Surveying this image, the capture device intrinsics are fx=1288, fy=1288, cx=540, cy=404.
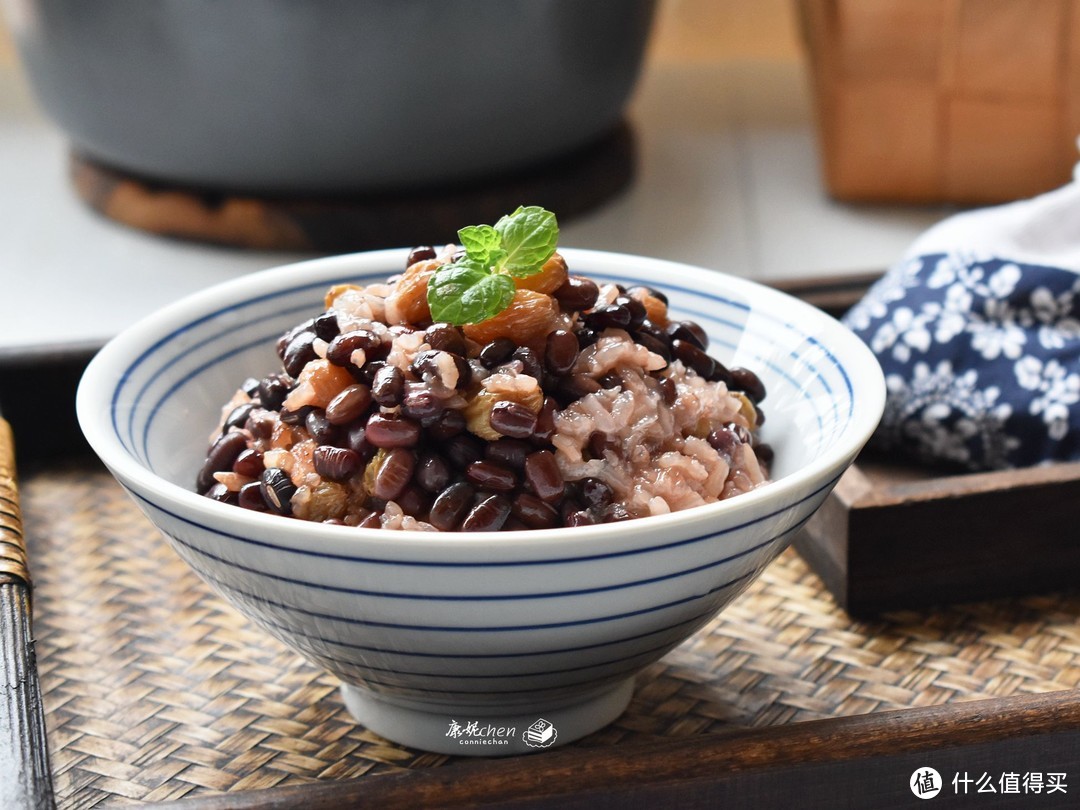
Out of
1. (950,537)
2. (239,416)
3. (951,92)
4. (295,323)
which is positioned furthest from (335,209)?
(950,537)

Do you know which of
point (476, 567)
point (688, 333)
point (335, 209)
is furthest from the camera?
point (335, 209)

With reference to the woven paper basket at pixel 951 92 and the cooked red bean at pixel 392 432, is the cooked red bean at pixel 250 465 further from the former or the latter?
the woven paper basket at pixel 951 92

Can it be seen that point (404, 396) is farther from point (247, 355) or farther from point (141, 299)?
point (141, 299)

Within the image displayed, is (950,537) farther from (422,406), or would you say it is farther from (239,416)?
(239,416)

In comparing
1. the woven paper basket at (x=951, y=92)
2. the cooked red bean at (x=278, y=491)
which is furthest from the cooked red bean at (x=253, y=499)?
the woven paper basket at (x=951, y=92)

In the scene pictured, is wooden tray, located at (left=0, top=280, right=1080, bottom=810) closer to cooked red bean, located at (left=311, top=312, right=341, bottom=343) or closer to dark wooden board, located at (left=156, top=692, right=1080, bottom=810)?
dark wooden board, located at (left=156, top=692, right=1080, bottom=810)

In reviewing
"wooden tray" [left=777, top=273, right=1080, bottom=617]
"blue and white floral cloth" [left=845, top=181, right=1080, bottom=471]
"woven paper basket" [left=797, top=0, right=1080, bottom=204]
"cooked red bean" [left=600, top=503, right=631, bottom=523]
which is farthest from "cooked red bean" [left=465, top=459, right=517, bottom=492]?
"woven paper basket" [left=797, top=0, right=1080, bottom=204]
